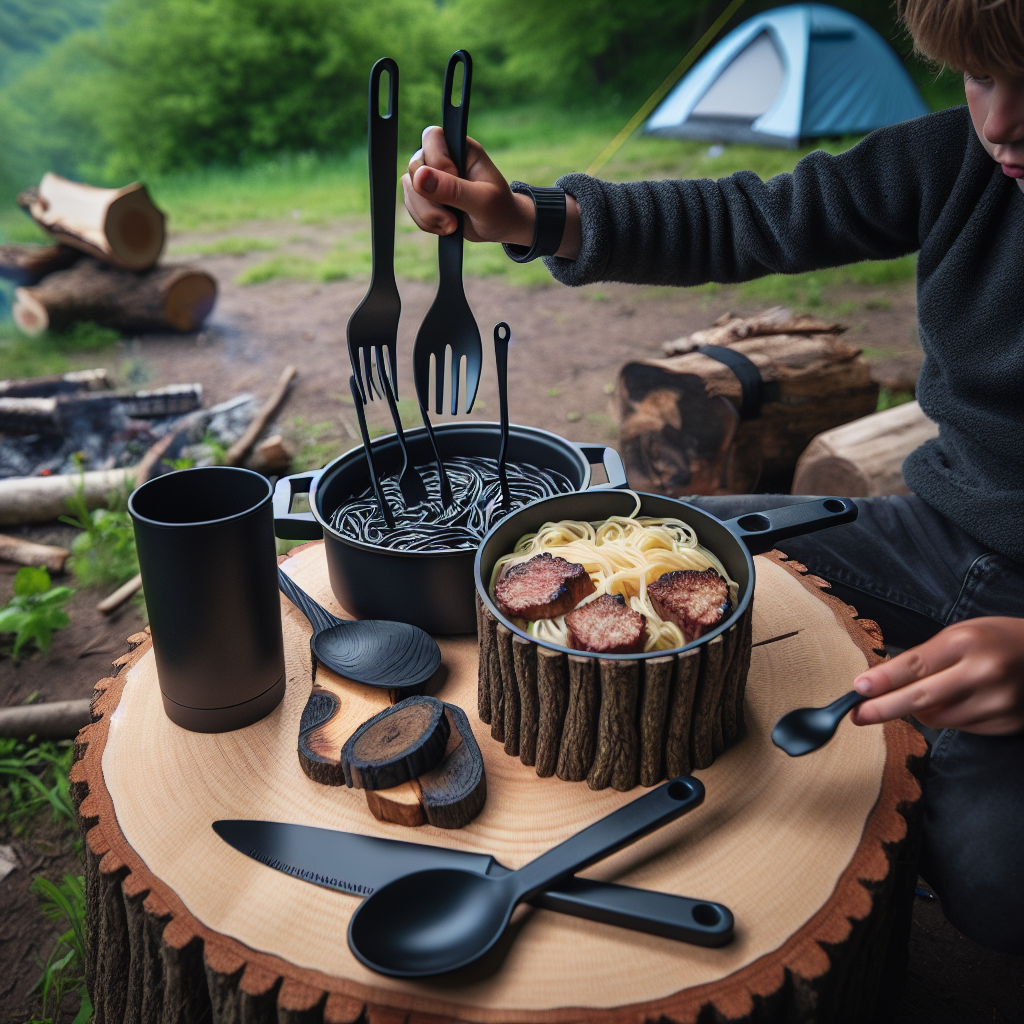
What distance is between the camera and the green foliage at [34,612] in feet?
10.7

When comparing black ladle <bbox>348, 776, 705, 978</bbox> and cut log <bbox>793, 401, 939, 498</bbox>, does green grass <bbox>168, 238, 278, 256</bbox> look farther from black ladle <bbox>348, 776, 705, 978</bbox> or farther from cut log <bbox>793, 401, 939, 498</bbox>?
black ladle <bbox>348, 776, 705, 978</bbox>

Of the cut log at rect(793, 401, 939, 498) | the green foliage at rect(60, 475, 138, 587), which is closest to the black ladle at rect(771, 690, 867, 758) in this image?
the cut log at rect(793, 401, 939, 498)

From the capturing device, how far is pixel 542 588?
149 centimetres

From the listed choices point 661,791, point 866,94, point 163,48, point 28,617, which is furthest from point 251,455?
point 163,48

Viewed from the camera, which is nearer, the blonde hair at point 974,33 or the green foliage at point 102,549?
the blonde hair at point 974,33

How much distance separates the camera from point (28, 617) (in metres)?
3.28

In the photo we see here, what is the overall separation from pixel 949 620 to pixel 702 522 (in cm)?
88

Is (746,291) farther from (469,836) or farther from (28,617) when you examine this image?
(469,836)

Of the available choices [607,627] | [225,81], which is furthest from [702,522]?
[225,81]

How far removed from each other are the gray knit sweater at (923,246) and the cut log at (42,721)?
7.01 ft

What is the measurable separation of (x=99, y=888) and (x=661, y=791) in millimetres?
942

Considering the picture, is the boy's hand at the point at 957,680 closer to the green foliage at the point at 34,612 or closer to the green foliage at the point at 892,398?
the green foliage at the point at 34,612

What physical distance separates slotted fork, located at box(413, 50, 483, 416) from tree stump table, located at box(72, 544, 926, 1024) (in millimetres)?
631

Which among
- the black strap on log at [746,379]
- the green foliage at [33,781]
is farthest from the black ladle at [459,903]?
the black strap on log at [746,379]
